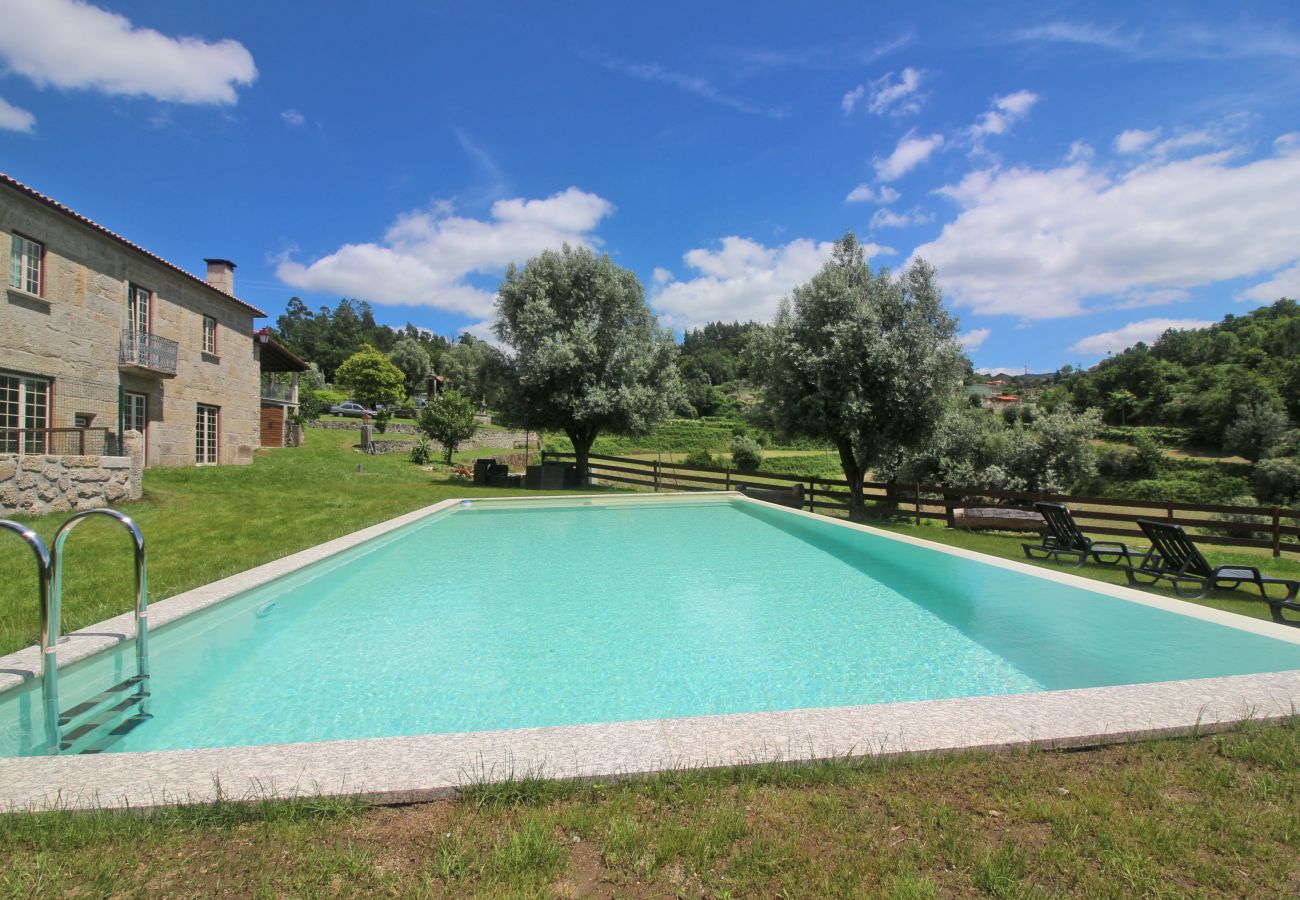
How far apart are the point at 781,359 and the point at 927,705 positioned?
14282mm

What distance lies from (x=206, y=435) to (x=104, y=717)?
19.7 meters

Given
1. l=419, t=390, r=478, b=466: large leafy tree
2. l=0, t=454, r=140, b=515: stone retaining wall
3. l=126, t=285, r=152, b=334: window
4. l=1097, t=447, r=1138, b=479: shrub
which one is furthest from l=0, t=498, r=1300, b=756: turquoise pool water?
l=1097, t=447, r=1138, b=479: shrub

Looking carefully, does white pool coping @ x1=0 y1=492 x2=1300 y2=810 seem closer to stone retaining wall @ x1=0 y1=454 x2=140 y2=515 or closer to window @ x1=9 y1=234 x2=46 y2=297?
stone retaining wall @ x1=0 y1=454 x2=140 y2=515

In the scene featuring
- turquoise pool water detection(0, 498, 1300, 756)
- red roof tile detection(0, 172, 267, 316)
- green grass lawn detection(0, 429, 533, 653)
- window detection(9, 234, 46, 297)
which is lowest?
turquoise pool water detection(0, 498, 1300, 756)

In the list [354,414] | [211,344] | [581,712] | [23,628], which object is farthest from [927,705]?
[354,414]

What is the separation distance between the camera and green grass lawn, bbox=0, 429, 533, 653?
5.27m

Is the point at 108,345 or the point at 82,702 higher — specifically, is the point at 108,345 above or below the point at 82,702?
above

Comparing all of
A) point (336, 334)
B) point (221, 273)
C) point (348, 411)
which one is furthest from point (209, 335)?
point (336, 334)

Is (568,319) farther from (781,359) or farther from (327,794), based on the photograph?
(327,794)

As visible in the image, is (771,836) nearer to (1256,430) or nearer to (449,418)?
(449,418)

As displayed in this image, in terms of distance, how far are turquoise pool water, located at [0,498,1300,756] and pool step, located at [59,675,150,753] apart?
0.28 ft

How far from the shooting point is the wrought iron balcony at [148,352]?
15203 millimetres

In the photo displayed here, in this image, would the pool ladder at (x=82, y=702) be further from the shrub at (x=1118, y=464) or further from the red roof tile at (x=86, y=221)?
the shrub at (x=1118, y=464)

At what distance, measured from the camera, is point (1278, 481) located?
120 ft
